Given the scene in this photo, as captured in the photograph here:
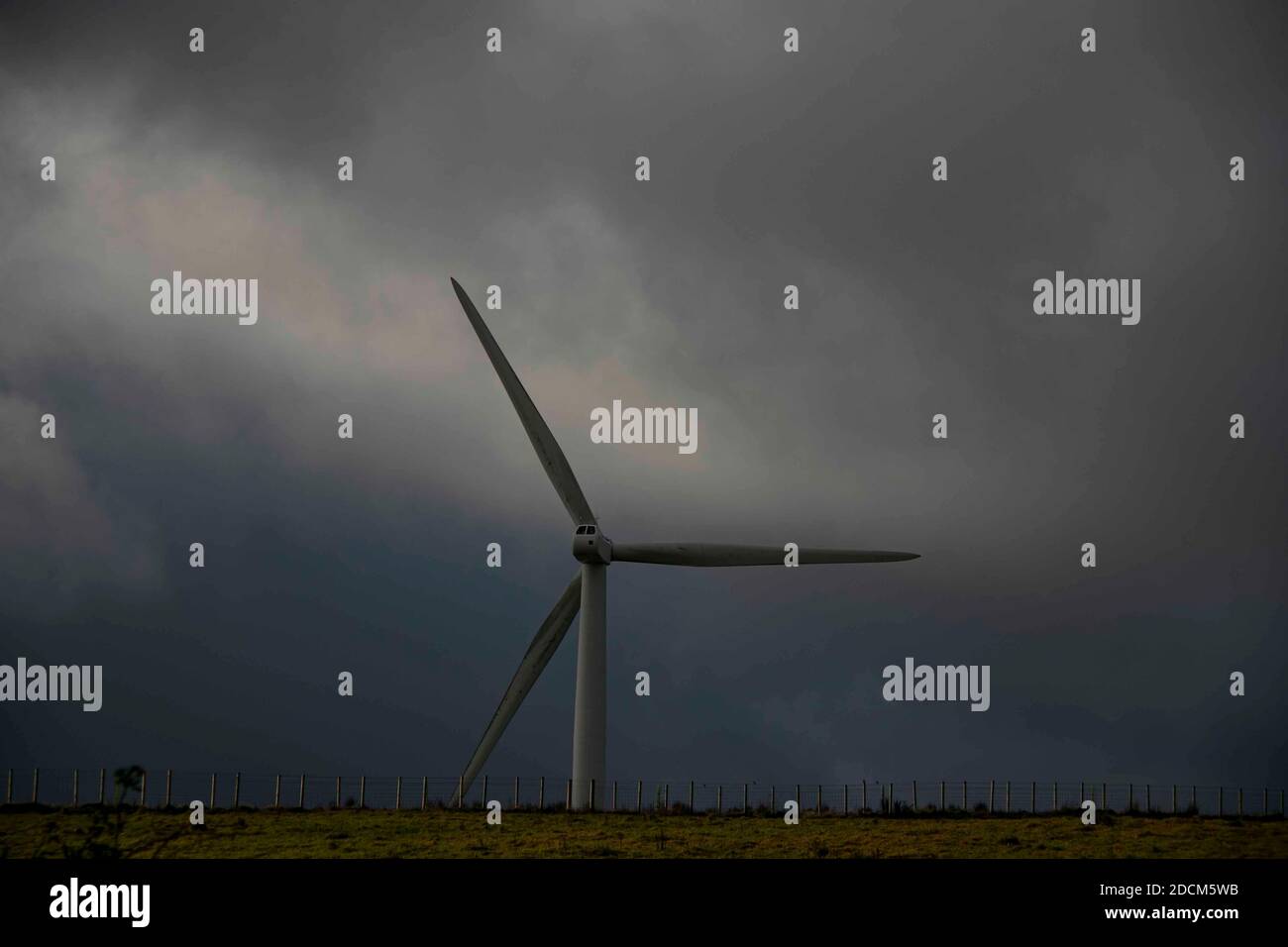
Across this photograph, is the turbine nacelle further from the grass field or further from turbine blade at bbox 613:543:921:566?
the grass field

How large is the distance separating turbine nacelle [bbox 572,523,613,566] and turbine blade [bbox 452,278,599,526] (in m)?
1.11

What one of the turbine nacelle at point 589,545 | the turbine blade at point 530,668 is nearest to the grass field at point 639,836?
the turbine blade at point 530,668

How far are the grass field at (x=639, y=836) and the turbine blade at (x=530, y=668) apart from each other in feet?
23.6

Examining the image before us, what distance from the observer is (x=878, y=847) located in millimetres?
64125

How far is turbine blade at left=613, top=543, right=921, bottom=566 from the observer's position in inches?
3590

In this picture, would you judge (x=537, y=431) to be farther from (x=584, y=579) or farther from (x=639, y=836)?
(x=639, y=836)

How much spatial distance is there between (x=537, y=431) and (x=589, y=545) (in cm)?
831

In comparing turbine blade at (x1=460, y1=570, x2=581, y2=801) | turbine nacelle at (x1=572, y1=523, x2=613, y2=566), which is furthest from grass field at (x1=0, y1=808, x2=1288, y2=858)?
turbine nacelle at (x1=572, y1=523, x2=613, y2=566)

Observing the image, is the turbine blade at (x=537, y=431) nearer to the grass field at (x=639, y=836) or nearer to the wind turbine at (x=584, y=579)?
the wind turbine at (x=584, y=579)
